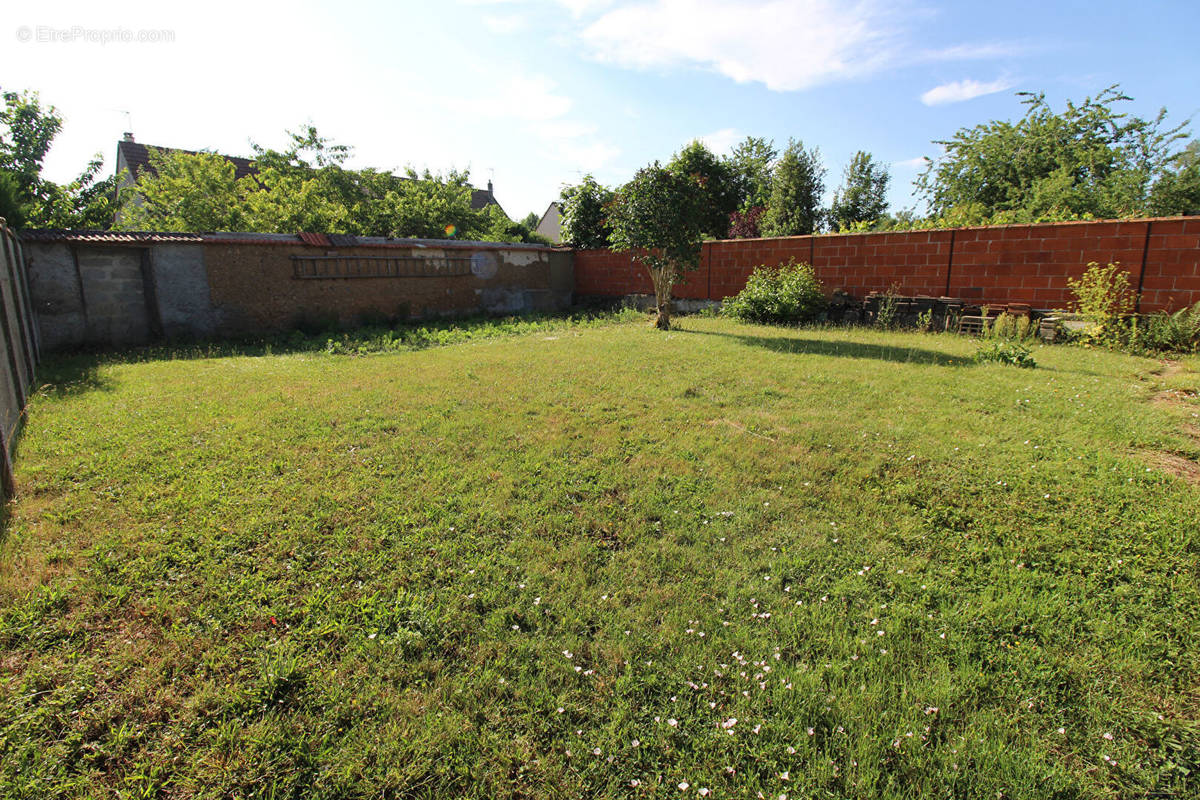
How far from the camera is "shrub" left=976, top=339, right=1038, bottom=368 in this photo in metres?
7.03

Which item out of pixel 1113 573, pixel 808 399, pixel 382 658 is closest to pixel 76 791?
pixel 382 658

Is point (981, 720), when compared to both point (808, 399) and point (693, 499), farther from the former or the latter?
point (808, 399)

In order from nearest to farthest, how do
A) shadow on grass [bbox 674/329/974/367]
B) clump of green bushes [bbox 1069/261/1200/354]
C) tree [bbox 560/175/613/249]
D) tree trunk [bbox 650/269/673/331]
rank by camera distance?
shadow on grass [bbox 674/329/974/367] < clump of green bushes [bbox 1069/261/1200/354] < tree trunk [bbox 650/269/673/331] < tree [bbox 560/175/613/249]

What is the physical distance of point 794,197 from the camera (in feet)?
80.0

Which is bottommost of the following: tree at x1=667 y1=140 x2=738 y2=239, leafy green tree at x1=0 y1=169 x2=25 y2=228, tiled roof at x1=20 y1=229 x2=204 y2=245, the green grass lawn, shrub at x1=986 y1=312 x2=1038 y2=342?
the green grass lawn

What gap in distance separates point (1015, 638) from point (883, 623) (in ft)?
1.82

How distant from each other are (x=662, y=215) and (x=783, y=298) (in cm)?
306

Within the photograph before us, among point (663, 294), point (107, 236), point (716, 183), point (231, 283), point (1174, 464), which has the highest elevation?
point (716, 183)

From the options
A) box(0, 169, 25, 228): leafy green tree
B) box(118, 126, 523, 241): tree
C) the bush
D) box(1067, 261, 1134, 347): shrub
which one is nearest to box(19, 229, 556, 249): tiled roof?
box(0, 169, 25, 228): leafy green tree

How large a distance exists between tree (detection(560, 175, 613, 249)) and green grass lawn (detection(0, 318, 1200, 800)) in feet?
45.6

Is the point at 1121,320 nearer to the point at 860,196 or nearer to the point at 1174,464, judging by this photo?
the point at 1174,464

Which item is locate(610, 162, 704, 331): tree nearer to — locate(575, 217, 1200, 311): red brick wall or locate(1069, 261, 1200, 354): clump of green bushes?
locate(575, 217, 1200, 311): red brick wall

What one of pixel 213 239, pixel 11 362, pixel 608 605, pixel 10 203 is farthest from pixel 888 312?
pixel 10 203

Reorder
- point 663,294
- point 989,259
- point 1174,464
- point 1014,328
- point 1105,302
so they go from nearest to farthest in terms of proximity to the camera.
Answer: point 1174,464, point 1105,302, point 1014,328, point 989,259, point 663,294
